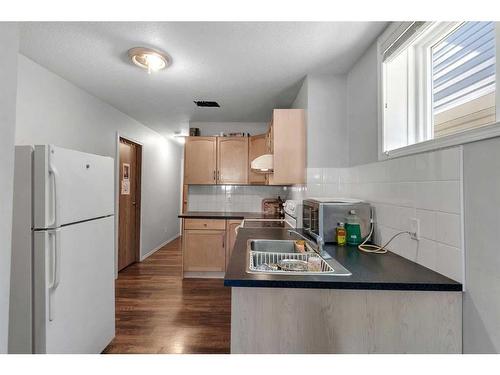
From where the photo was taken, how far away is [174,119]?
4.02 m

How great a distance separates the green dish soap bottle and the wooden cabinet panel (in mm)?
2005

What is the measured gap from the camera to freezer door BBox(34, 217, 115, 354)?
1394mm

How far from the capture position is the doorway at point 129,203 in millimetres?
3754

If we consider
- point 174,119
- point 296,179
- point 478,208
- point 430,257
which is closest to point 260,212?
point 296,179

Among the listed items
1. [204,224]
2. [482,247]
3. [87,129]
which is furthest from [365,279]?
[87,129]

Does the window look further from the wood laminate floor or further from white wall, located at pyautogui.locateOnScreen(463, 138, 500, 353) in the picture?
the wood laminate floor

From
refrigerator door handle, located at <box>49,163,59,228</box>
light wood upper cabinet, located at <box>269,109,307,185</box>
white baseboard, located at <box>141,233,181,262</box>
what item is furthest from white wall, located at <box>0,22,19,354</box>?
white baseboard, located at <box>141,233,181,262</box>

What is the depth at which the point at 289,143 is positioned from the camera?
2.53 metres

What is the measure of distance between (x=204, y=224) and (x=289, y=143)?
5.50 ft

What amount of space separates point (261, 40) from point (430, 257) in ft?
5.61

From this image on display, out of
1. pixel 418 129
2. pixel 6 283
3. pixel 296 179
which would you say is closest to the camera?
pixel 6 283

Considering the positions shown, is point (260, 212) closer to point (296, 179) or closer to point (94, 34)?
point (296, 179)
